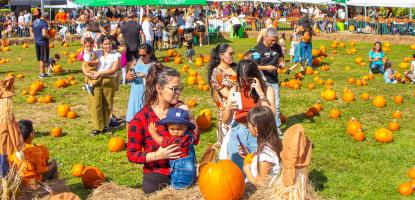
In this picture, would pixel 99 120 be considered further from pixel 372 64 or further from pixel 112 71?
pixel 372 64

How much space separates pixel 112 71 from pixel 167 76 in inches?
198

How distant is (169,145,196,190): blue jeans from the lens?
14.6 ft

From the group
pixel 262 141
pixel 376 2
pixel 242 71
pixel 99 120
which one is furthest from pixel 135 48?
pixel 376 2

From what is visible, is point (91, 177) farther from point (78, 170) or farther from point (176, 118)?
point (176, 118)

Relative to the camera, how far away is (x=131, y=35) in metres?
16.3

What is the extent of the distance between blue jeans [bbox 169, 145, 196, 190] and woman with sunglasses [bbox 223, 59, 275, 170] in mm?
1915

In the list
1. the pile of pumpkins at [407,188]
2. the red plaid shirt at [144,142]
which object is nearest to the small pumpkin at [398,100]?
the pile of pumpkins at [407,188]

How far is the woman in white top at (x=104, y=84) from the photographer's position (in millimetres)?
9750

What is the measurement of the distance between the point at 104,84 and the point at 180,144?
18.7 ft

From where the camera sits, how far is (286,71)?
17359 millimetres

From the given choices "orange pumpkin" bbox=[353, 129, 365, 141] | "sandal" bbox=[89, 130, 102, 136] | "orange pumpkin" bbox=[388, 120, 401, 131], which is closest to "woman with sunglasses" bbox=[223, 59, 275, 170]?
"orange pumpkin" bbox=[353, 129, 365, 141]

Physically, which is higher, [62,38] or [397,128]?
[62,38]

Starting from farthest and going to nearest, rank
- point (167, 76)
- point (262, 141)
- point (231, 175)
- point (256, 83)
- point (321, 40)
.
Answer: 1. point (321, 40)
2. point (256, 83)
3. point (262, 141)
4. point (167, 76)
5. point (231, 175)

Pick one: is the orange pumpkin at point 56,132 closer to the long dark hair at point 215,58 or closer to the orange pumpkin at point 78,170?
the orange pumpkin at point 78,170
